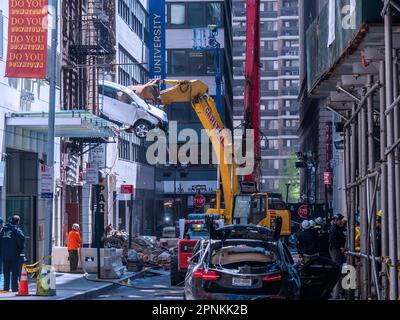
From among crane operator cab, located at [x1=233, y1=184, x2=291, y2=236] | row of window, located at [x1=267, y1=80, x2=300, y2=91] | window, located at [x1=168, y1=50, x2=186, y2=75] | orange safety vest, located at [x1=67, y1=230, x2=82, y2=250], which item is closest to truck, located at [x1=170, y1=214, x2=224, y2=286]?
orange safety vest, located at [x1=67, y1=230, x2=82, y2=250]

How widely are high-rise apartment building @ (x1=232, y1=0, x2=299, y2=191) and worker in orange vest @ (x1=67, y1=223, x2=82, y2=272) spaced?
139 m

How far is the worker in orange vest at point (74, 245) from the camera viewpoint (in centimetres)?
3422

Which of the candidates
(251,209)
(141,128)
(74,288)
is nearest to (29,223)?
Result: (74,288)

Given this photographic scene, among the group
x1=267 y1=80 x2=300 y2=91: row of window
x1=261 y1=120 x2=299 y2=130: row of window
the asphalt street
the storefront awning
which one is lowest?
the asphalt street

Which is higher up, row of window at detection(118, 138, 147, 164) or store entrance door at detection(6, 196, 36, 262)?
row of window at detection(118, 138, 147, 164)

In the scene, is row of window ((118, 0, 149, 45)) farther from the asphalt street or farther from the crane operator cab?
the asphalt street

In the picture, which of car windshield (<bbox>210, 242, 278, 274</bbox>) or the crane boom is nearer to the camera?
car windshield (<bbox>210, 242, 278, 274</bbox>)

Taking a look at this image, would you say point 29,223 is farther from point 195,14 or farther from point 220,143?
point 195,14

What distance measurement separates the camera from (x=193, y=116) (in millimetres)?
83562

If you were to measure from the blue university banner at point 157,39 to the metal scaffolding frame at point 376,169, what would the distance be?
4670 cm

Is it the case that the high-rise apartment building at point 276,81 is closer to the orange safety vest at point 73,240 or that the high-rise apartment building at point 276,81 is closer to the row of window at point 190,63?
the row of window at point 190,63

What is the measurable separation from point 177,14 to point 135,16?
732 inches

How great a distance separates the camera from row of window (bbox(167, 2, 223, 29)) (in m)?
87.1
